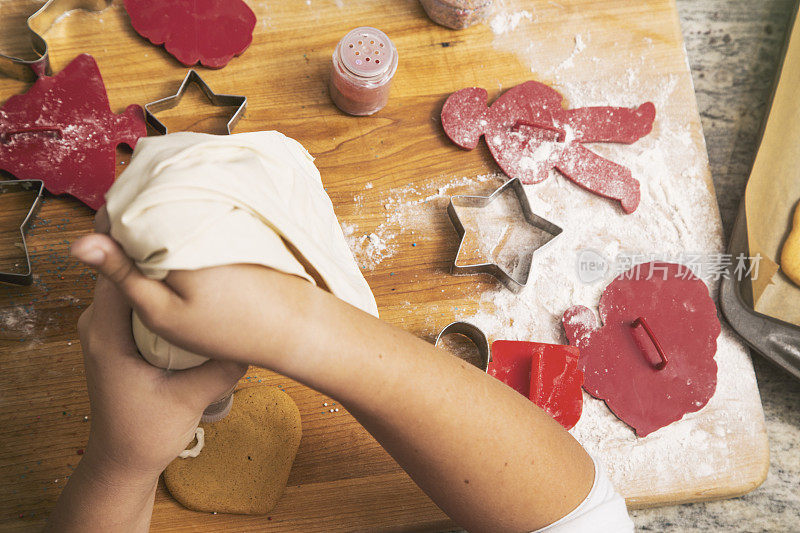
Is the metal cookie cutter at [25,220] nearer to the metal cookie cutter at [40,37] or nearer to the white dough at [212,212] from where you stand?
the metal cookie cutter at [40,37]

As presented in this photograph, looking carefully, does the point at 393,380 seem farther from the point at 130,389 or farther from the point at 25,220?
the point at 25,220

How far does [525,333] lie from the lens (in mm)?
813

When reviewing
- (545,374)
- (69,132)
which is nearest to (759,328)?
(545,374)

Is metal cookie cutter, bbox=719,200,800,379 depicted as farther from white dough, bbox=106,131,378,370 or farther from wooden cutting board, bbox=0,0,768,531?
white dough, bbox=106,131,378,370

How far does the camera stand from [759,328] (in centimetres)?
86

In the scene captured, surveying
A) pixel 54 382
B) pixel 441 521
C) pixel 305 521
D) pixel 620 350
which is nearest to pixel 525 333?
pixel 620 350

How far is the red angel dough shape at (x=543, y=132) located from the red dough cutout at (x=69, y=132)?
0.47m

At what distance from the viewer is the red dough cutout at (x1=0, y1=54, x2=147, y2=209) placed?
0.77 m

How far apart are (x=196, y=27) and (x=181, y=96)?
0.10 meters

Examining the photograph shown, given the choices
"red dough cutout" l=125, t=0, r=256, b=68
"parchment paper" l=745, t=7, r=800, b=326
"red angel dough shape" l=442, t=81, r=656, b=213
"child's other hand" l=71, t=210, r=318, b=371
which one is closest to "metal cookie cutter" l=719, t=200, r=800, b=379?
"parchment paper" l=745, t=7, r=800, b=326

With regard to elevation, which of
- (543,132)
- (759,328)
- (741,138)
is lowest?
(759,328)

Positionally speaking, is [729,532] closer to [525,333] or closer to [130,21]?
[525,333]

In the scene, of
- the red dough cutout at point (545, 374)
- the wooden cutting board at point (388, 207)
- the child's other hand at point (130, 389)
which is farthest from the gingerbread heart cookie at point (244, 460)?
the red dough cutout at point (545, 374)

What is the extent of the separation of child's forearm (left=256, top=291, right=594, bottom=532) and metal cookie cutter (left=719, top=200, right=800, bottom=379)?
39 centimetres
